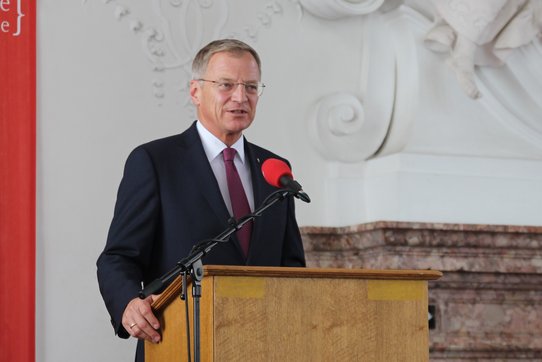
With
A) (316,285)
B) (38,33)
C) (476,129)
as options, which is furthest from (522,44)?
(316,285)

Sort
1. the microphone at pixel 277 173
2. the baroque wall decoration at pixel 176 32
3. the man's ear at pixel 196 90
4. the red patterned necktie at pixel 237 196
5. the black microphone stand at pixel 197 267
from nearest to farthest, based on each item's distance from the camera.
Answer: the black microphone stand at pixel 197 267 < the microphone at pixel 277 173 < the red patterned necktie at pixel 237 196 < the man's ear at pixel 196 90 < the baroque wall decoration at pixel 176 32

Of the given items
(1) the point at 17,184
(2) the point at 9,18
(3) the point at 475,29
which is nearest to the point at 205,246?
(1) the point at 17,184

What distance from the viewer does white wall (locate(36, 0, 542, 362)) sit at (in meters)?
4.83

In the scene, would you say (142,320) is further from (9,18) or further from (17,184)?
(9,18)

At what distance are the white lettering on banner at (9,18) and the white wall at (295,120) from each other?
11 cm

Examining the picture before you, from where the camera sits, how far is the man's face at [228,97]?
3477 mm

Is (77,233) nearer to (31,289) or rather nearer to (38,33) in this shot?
(31,289)

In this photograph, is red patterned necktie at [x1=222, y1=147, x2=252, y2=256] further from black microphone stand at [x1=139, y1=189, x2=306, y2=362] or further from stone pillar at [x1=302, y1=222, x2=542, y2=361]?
stone pillar at [x1=302, y1=222, x2=542, y2=361]

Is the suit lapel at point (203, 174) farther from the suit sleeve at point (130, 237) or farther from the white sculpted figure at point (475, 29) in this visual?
the white sculpted figure at point (475, 29)

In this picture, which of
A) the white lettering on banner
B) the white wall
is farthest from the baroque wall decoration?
the white lettering on banner

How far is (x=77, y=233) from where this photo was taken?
15.8ft

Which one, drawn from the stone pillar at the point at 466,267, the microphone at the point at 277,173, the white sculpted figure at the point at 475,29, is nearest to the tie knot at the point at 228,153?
the microphone at the point at 277,173

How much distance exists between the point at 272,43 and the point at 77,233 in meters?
1.32

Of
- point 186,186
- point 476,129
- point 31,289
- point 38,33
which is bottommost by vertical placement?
point 31,289
